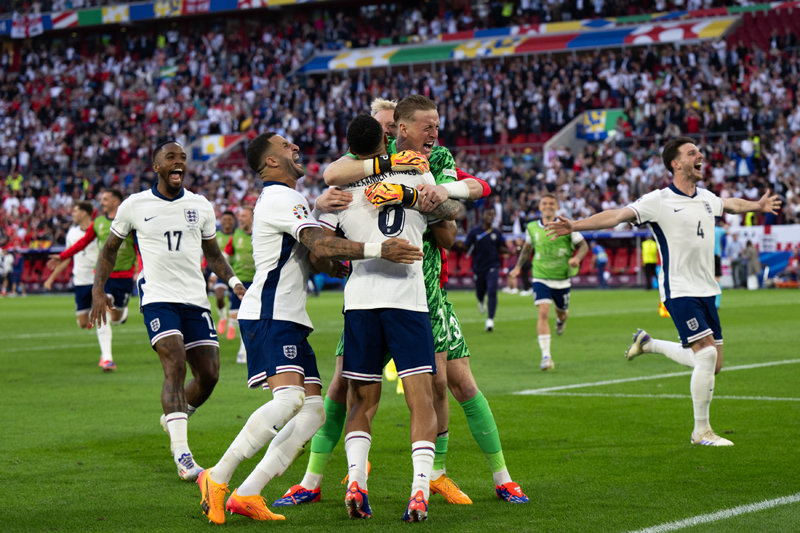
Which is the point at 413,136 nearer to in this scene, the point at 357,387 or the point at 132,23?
the point at 357,387

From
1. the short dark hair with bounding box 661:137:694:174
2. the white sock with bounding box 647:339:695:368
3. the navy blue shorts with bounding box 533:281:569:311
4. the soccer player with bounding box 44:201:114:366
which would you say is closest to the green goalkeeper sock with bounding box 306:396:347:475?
the white sock with bounding box 647:339:695:368

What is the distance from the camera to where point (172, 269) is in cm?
862

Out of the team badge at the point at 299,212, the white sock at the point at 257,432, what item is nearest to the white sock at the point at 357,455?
the white sock at the point at 257,432

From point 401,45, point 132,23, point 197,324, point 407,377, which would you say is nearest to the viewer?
point 407,377

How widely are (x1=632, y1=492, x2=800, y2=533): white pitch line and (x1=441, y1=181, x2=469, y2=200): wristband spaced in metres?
2.14

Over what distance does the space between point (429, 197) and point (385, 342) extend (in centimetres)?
90

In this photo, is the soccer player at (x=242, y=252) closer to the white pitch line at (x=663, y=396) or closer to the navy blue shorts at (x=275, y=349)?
the white pitch line at (x=663, y=396)

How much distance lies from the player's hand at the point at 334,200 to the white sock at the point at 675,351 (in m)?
4.33

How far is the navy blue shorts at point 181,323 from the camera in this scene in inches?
330

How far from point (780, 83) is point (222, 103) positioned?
85.8ft

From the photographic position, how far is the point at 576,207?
1581 inches

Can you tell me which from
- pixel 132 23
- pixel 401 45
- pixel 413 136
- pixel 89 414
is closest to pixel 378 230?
pixel 413 136

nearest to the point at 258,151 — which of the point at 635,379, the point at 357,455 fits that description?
the point at 357,455

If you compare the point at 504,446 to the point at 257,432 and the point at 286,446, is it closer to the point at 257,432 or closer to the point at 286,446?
the point at 286,446
